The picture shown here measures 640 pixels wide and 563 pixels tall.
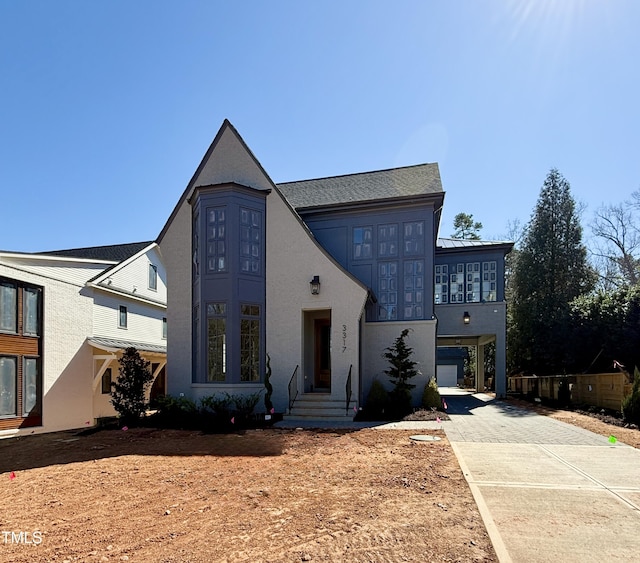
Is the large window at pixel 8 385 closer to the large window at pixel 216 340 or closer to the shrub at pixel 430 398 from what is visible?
the large window at pixel 216 340

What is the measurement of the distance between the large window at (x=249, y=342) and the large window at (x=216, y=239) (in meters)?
1.52

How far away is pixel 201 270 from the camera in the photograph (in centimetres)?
1300

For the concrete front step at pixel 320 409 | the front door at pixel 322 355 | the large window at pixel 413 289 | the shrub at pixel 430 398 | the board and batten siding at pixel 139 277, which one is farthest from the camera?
the board and batten siding at pixel 139 277

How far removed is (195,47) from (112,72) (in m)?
2.68

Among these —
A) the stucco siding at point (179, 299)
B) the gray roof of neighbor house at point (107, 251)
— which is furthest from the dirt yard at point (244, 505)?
the gray roof of neighbor house at point (107, 251)

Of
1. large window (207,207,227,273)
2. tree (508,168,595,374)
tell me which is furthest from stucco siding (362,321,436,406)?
tree (508,168,595,374)

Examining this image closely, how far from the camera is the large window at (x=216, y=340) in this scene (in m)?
12.7

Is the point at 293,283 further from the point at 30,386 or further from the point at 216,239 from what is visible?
the point at 30,386

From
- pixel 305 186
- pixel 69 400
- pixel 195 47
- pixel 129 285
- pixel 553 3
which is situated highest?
pixel 195 47

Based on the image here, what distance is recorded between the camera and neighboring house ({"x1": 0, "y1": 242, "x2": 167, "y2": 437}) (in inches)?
496

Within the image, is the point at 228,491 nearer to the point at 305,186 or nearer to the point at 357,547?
the point at 357,547

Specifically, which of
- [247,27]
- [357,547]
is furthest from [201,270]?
[357,547]

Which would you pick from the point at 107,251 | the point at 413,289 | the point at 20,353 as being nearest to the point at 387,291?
the point at 413,289

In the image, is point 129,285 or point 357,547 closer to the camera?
Result: point 357,547
